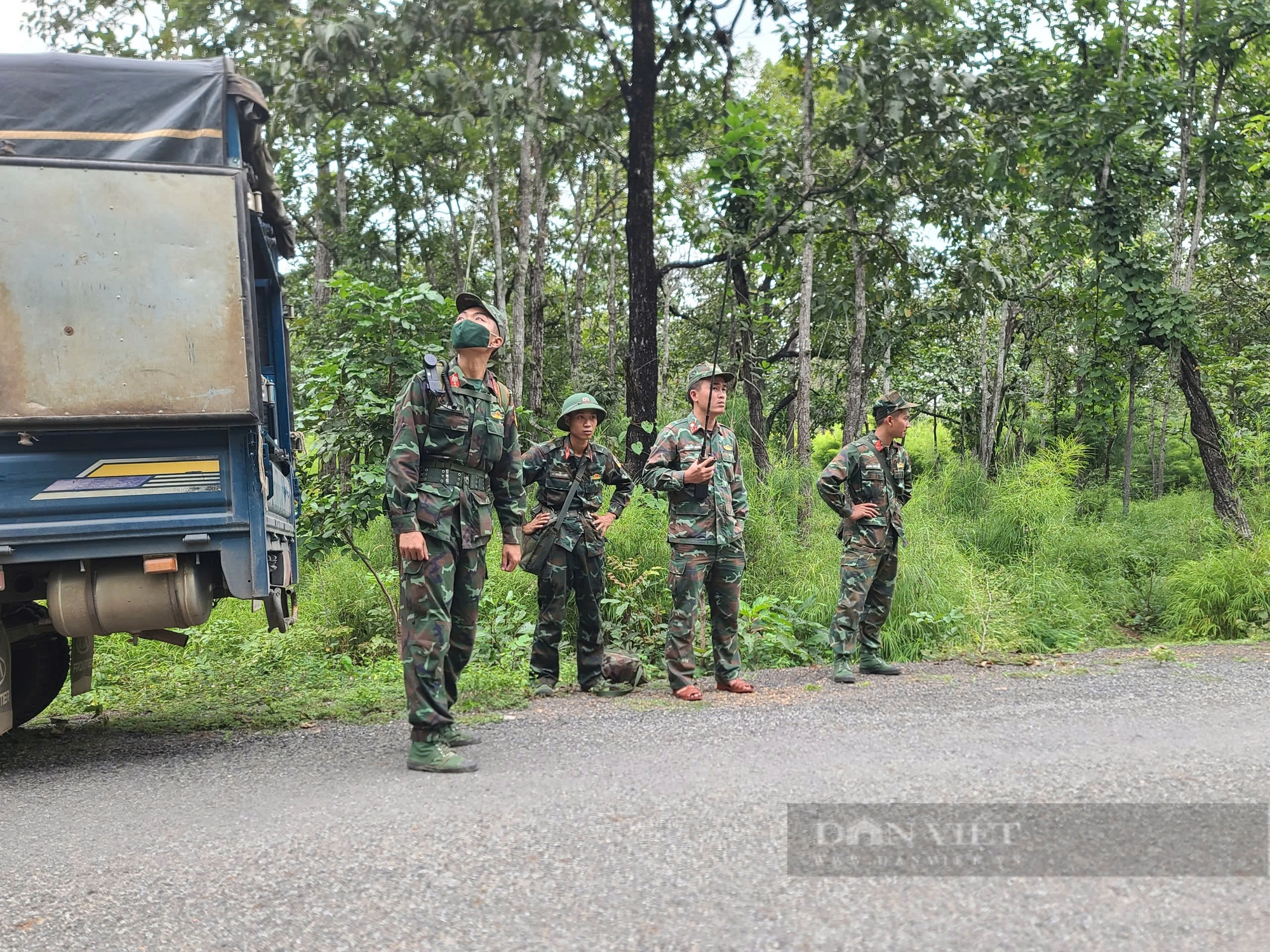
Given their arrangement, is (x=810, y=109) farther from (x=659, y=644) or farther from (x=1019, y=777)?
(x=1019, y=777)

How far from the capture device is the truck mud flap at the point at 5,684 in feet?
16.6

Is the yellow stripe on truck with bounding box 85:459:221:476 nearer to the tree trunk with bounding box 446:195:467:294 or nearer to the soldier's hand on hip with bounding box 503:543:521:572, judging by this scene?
the soldier's hand on hip with bounding box 503:543:521:572

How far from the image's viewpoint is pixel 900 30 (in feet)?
33.2

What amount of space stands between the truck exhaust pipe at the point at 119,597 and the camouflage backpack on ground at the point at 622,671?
2.70 meters

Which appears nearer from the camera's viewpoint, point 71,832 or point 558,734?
point 71,832

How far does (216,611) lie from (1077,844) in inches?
353

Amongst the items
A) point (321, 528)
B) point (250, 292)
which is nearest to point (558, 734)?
point (250, 292)

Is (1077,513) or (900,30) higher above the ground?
(900,30)

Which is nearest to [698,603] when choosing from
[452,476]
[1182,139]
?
[452,476]

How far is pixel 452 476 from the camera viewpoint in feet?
15.8

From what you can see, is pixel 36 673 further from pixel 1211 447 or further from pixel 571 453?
pixel 1211 447

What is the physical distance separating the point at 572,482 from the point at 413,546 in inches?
94.0

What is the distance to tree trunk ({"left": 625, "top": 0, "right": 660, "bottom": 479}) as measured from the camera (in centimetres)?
1077

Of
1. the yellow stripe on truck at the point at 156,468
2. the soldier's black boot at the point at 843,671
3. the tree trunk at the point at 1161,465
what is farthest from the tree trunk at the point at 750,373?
the tree trunk at the point at 1161,465
